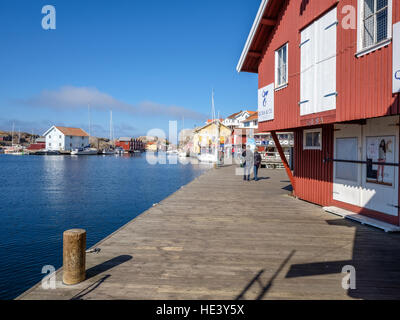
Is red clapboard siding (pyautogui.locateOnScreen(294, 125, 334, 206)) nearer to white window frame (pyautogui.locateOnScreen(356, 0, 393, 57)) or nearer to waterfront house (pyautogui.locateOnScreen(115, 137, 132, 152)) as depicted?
white window frame (pyautogui.locateOnScreen(356, 0, 393, 57))

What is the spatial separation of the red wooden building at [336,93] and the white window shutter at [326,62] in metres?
0.03

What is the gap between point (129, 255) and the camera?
5.96 meters

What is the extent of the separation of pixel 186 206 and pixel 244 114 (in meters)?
91.4

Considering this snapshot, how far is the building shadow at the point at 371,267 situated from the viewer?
14.7 feet

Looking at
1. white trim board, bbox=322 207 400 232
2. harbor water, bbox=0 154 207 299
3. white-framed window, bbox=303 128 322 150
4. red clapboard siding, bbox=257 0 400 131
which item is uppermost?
red clapboard siding, bbox=257 0 400 131

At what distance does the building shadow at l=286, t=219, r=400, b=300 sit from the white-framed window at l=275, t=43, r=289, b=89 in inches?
255

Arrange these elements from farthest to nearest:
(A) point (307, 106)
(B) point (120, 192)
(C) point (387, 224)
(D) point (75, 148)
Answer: (D) point (75, 148)
(B) point (120, 192)
(A) point (307, 106)
(C) point (387, 224)

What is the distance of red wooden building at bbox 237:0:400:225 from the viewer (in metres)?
6.99

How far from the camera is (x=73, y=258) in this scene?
465 centimetres

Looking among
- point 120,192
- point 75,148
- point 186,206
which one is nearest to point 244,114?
point 75,148

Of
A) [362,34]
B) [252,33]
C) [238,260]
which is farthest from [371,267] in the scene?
[252,33]
